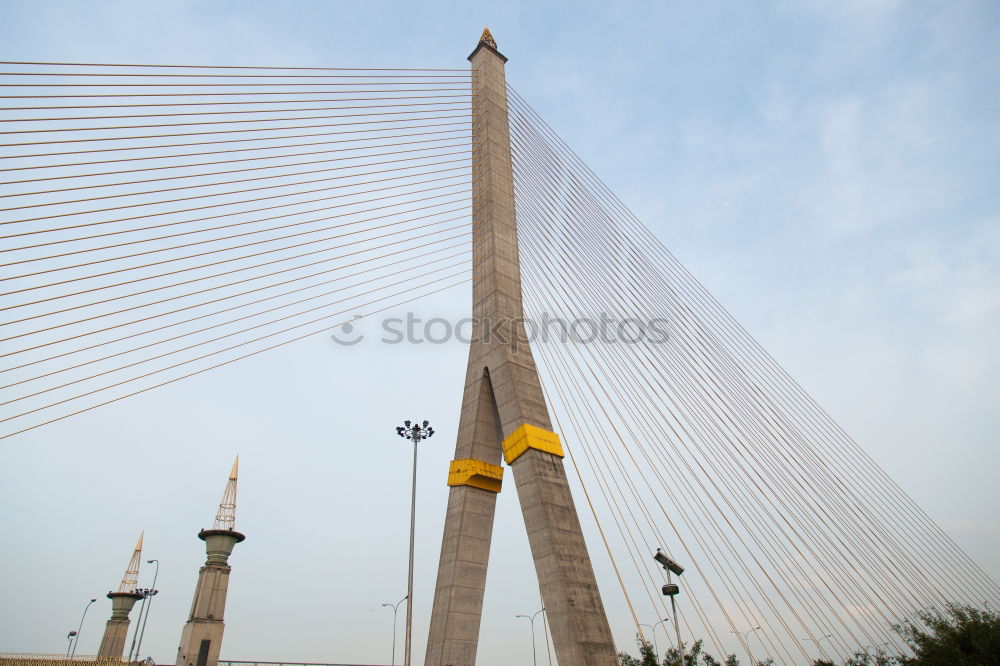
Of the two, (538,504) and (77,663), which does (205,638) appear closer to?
(77,663)

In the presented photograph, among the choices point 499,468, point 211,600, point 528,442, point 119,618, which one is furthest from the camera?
point 119,618

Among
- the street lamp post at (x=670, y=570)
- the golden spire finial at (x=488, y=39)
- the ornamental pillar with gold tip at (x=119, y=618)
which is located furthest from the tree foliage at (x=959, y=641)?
the ornamental pillar with gold tip at (x=119, y=618)

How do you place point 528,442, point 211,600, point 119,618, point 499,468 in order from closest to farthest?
1. point 528,442
2. point 499,468
3. point 211,600
4. point 119,618

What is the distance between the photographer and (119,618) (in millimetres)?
59562

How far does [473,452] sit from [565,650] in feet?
20.9

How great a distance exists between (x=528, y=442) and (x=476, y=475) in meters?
2.52

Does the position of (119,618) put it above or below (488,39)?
below

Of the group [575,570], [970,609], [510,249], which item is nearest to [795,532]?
[575,570]

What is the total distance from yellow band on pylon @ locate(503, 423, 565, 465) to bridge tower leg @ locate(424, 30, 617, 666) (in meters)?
0.03

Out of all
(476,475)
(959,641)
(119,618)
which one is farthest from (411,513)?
(119,618)

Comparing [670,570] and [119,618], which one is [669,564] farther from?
[119,618]

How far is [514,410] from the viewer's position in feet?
61.2

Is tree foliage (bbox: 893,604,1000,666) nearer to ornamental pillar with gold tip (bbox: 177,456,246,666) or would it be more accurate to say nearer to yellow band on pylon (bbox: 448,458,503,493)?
yellow band on pylon (bbox: 448,458,503,493)

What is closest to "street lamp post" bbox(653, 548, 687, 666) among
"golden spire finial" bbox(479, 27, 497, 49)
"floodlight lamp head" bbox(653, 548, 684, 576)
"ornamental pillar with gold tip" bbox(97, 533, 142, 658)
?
"floodlight lamp head" bbox(653, 548, 684, 576)
